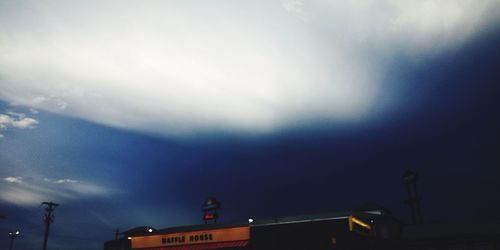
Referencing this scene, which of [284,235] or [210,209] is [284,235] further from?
[210,209]

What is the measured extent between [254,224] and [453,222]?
26151 mm

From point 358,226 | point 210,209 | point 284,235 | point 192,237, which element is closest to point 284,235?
point 284,235

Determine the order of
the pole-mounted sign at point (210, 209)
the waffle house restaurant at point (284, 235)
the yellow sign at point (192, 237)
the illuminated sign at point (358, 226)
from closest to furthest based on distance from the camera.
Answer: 1. the illuminated sign at point (358, 226)
2. the waffle house restaurant at point (284, 235)
3. the yellow sign at point (192, 237)
4. the pole-mounted sign at point (210, 209)

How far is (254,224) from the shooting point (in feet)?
67.6

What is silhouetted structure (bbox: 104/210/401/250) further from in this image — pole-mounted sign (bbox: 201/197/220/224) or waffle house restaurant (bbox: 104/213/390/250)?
pole-mounted sign (bbox: 201/197/220/224)

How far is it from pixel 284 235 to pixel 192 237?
5956mm

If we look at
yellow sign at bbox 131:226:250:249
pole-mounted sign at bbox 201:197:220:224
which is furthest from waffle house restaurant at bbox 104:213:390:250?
pole-mounted sign at bbox 201:197:220:224

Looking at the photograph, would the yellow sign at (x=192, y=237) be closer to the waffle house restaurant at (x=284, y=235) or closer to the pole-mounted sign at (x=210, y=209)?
the waffle house restaurant at (x=284, y=235)

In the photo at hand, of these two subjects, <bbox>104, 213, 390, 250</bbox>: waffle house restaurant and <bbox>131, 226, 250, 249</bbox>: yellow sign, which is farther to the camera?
<bbox>131, 226, 250, 249</bbox>: yellow sign

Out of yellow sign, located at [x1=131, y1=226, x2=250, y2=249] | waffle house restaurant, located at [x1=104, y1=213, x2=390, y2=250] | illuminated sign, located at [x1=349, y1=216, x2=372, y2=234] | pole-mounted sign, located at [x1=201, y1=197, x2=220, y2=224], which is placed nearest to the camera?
illuminated sign, located at [x1=349, y1=216, x2=372, y2=234]

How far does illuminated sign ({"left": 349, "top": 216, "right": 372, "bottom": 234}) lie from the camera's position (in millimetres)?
18000

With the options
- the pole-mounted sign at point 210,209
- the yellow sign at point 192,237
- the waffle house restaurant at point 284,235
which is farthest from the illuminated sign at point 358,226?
the pole-mounted sign at point 210,209

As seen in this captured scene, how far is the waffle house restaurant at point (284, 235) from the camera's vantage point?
18141 millimetres

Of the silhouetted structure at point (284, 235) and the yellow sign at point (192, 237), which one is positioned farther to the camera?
the yellow sign at point (192, 237)
